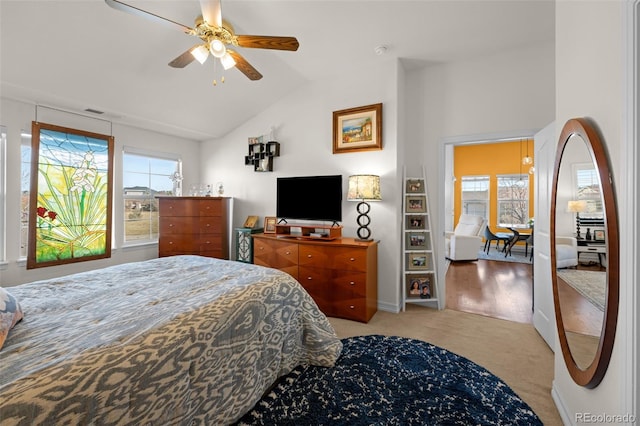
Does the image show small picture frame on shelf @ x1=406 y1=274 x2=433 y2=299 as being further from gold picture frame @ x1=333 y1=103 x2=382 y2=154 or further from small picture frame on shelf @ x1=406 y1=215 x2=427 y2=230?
gold picture frame @ x1=333 y1=103 x2=382 y2=154

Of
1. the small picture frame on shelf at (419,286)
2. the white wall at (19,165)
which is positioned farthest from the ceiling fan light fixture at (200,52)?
the small picture frame on shelf at (419,286)

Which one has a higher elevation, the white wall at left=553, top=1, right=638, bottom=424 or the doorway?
the white wall at left=553, top=1, right=638, bottom=424

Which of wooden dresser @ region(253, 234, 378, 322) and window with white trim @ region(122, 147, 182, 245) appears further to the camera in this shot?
window with white trim @ region(122, 147, 182, 245)

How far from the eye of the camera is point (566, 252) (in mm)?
1576

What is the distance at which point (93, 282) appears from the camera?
1760 mm

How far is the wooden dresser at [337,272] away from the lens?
2.88 metres

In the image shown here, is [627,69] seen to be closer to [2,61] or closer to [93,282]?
[93,282]

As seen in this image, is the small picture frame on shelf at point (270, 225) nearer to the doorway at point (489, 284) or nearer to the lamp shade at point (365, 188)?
the lamp shade at point (365, 188)

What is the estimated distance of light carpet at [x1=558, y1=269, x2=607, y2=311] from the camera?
1161 millimetres

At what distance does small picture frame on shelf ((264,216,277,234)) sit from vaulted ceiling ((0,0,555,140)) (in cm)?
182

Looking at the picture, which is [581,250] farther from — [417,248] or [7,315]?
[7,315]

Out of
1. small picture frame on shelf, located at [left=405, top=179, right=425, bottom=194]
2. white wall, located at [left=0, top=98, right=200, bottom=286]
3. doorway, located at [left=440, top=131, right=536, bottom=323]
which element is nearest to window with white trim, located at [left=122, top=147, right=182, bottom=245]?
white wall, located at [left=0, top=98, right=200, bottom=286]

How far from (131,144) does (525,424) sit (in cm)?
519

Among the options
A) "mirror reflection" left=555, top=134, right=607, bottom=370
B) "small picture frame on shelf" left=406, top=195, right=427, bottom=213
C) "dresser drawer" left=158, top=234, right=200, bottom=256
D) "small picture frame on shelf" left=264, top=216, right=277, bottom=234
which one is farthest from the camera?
"dresser drawer" left=158, top=234, right=200, bottom=256
